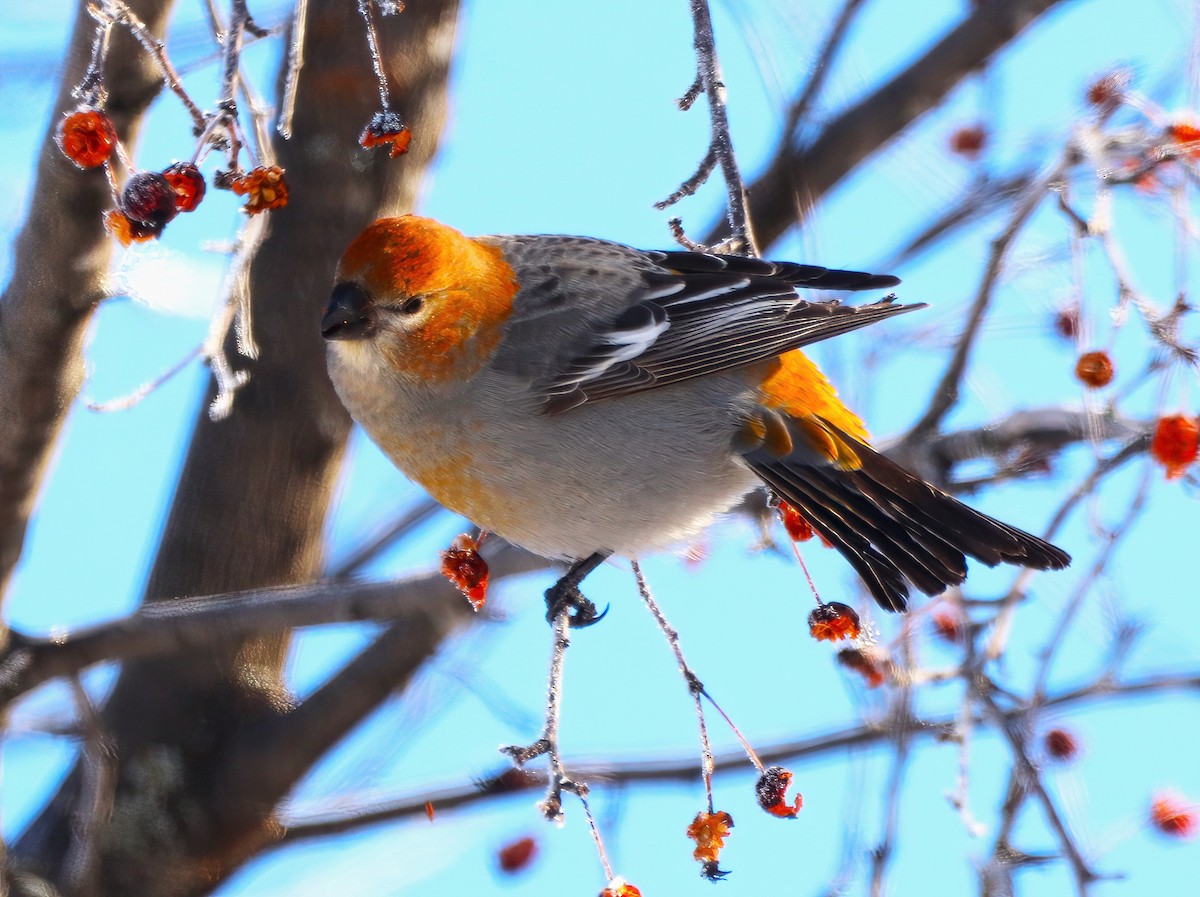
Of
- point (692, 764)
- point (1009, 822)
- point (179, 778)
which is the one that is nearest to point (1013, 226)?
point (1009, 822)

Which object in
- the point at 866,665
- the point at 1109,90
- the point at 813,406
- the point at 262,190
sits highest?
the point at 1109,90

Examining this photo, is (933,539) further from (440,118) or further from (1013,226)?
(440,118)

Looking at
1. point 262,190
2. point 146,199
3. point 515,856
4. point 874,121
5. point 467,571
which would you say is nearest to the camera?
point 146,199

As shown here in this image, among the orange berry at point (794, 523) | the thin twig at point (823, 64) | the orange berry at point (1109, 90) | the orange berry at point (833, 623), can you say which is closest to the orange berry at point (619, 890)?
the orange berry at point (833, 623)

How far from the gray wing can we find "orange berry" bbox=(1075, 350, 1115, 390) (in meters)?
0.48

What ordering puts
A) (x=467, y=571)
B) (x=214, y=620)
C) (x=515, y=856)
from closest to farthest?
(x=467, y=571) < (x=214, y=620) < (x=515, y=856)

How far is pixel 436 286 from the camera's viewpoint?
2729 mm

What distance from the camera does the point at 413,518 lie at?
4.35 m

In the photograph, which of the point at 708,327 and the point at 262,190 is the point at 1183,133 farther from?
the point at 262,190

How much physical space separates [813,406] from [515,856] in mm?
1824

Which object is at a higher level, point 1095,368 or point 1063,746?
point 1095,368

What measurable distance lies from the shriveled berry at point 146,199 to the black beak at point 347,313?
1.82ft

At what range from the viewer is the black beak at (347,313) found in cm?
260

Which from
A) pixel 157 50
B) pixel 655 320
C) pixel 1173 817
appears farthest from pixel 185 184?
pixel 1173 817
